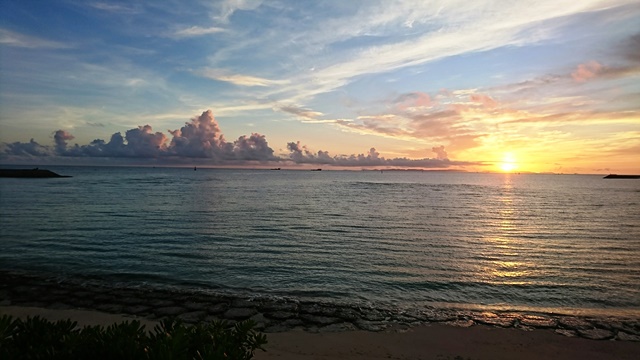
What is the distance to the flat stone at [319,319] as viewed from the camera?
1155 cm

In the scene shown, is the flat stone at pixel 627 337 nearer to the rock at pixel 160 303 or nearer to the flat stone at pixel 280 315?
the flat stone at pixel 280 315

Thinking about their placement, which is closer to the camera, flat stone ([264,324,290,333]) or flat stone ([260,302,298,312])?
flat stone ([264,324,290,333])

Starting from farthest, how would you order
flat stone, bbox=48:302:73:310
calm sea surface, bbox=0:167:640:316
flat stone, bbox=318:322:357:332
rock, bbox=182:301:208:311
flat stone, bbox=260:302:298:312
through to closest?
calm sea surface, bbox=0:167:640:316 → flat stone, bbox=260:302:298:312 → rock, bbox=182:301:208:311 → flat stone, bbox=48:302:73:310 → flat stone, bbox=318:322:357:332

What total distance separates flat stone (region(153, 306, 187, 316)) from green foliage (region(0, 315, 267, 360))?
7.27 metres

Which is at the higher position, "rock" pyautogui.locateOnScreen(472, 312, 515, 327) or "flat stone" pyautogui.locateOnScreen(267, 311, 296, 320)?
"rock" pyautogui.locateOnScreen(472, 312, 515, 327)

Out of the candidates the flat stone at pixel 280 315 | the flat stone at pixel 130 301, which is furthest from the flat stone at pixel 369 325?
the flat stone at pixel 130 301

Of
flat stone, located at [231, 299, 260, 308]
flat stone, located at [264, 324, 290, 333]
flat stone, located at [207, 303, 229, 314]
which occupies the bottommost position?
flat stone, located at [231, 299, 260, 308]

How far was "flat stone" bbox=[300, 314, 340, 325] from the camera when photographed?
11.5 m

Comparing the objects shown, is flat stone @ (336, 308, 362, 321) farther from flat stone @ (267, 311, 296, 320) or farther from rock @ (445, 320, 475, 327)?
rock @ (445, 320, 475, 327)

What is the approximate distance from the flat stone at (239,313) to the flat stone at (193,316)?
74cm

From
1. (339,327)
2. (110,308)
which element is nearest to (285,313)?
(339,327)

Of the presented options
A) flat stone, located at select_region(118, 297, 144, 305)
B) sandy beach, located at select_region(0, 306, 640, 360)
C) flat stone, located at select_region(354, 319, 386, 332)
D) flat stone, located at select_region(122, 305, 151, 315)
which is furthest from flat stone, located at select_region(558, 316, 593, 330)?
flat stone, located at select_region(118, 297, 144, 305)

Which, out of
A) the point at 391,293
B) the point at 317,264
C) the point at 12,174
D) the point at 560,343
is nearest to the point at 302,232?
the point at 317,264

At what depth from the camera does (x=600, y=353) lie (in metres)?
9.89
